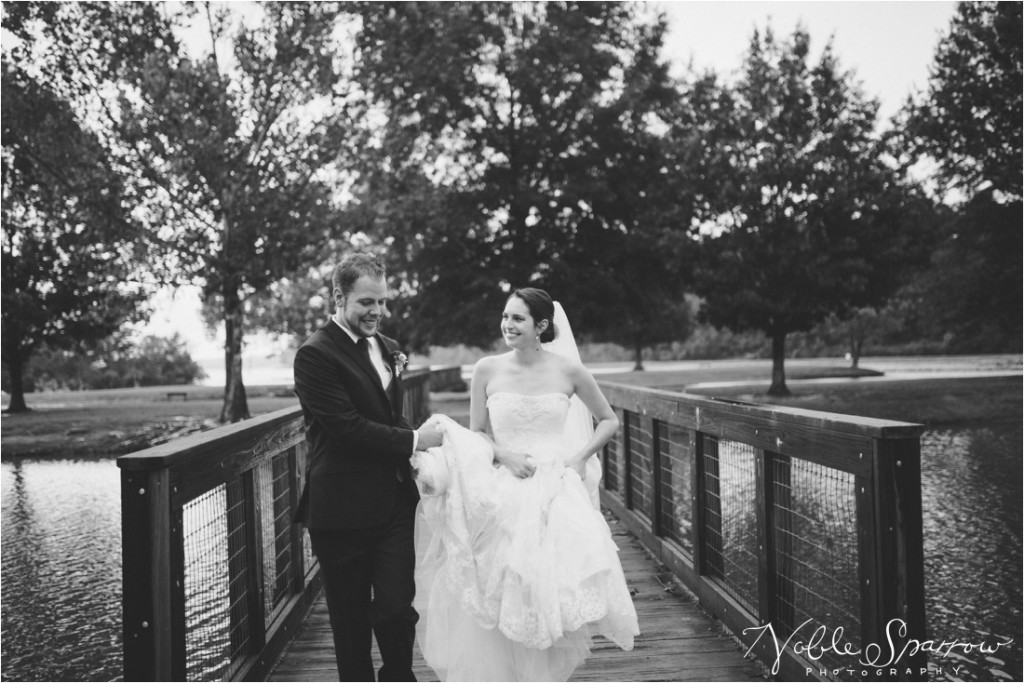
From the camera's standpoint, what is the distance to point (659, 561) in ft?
21.3

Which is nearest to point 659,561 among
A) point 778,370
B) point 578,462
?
point 578,462

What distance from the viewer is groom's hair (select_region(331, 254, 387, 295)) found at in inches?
135

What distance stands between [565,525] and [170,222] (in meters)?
16.8

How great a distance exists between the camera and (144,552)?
2.88 m

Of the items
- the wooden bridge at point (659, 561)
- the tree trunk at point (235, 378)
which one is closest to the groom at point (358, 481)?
the wooden bridge at point (659, 561)

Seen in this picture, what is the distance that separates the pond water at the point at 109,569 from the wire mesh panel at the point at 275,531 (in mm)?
1207

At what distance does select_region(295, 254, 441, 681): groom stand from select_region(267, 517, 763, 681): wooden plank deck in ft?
3.09

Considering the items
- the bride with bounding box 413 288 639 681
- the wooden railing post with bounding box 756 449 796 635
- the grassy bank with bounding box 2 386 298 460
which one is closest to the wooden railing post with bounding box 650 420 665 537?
the wooden railing post with bounding box 756 449 796 635

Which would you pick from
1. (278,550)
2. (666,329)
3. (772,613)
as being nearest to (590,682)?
(772,613)

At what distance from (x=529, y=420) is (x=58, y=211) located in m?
17.6

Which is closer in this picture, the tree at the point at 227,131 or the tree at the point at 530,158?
the tree at the point at 227,131

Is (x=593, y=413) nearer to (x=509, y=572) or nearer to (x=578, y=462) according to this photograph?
(x=578, y=462)

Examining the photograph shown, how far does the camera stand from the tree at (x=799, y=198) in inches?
881

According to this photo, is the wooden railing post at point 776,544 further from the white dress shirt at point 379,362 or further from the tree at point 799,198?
the tree at point 799,198
